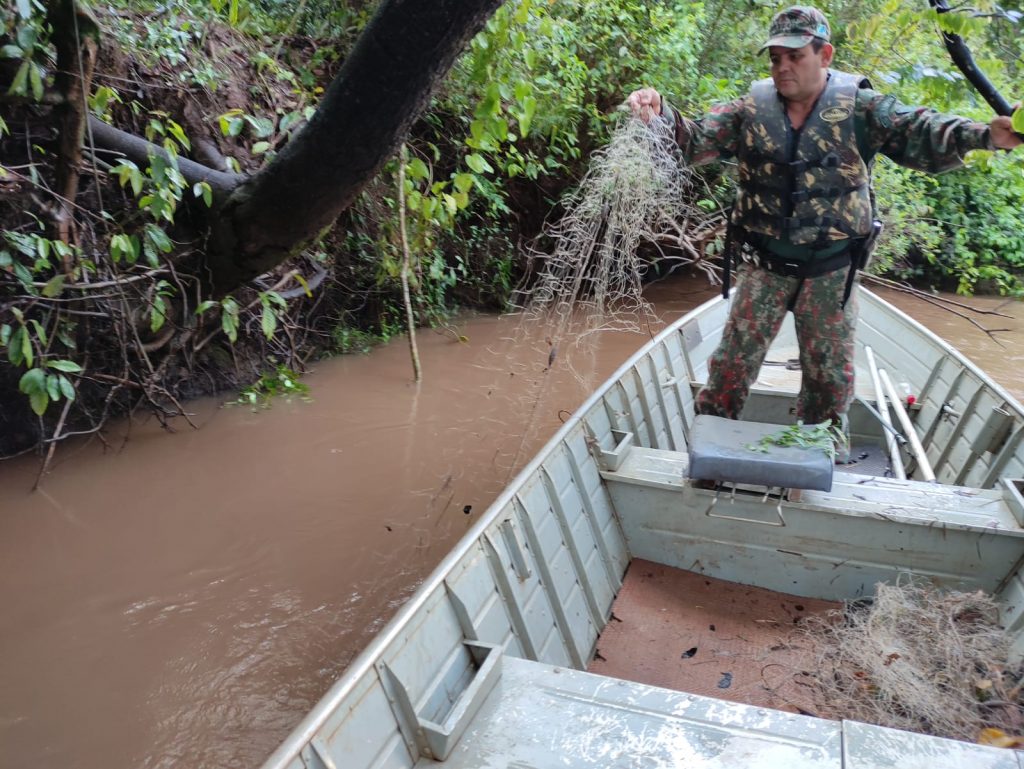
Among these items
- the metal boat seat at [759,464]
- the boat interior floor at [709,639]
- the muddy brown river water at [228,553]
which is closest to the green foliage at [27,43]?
the muddy brown river water at [228,553]

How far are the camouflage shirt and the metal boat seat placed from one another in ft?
3.68

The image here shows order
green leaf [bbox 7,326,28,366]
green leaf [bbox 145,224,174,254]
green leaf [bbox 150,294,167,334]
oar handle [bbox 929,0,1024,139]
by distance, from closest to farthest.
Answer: oar handle [bbox 929,0,1024,139]
green leaf [bbox 7,326,28,366]
green leaf [bbox 145,224,174,254]
green leaf [bbox 150,294,167,334]

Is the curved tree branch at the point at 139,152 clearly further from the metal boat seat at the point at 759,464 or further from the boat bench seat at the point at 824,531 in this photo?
the metal boat seat at the point at 759,464

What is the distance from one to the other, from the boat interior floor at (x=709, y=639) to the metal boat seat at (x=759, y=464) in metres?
0.49

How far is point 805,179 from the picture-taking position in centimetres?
294

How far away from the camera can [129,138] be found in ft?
13.0

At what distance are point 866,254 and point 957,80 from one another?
1.07 meters

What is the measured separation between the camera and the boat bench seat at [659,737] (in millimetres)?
1629

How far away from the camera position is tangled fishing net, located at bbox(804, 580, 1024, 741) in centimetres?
→ 209

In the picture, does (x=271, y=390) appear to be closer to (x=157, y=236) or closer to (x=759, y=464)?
(x=157, y=236)

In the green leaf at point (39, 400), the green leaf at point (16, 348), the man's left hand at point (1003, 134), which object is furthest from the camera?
the green leaf at point (39, 400)

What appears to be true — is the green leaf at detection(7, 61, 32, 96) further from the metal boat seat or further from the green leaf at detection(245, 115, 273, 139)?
the metal boat seat

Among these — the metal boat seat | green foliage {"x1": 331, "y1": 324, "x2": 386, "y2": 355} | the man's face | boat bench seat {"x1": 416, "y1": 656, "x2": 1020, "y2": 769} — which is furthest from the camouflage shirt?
green foliage {"x1": 331, "y1": 324, "x2": 386, "y2": 355}

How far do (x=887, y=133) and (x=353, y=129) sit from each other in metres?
1.99
